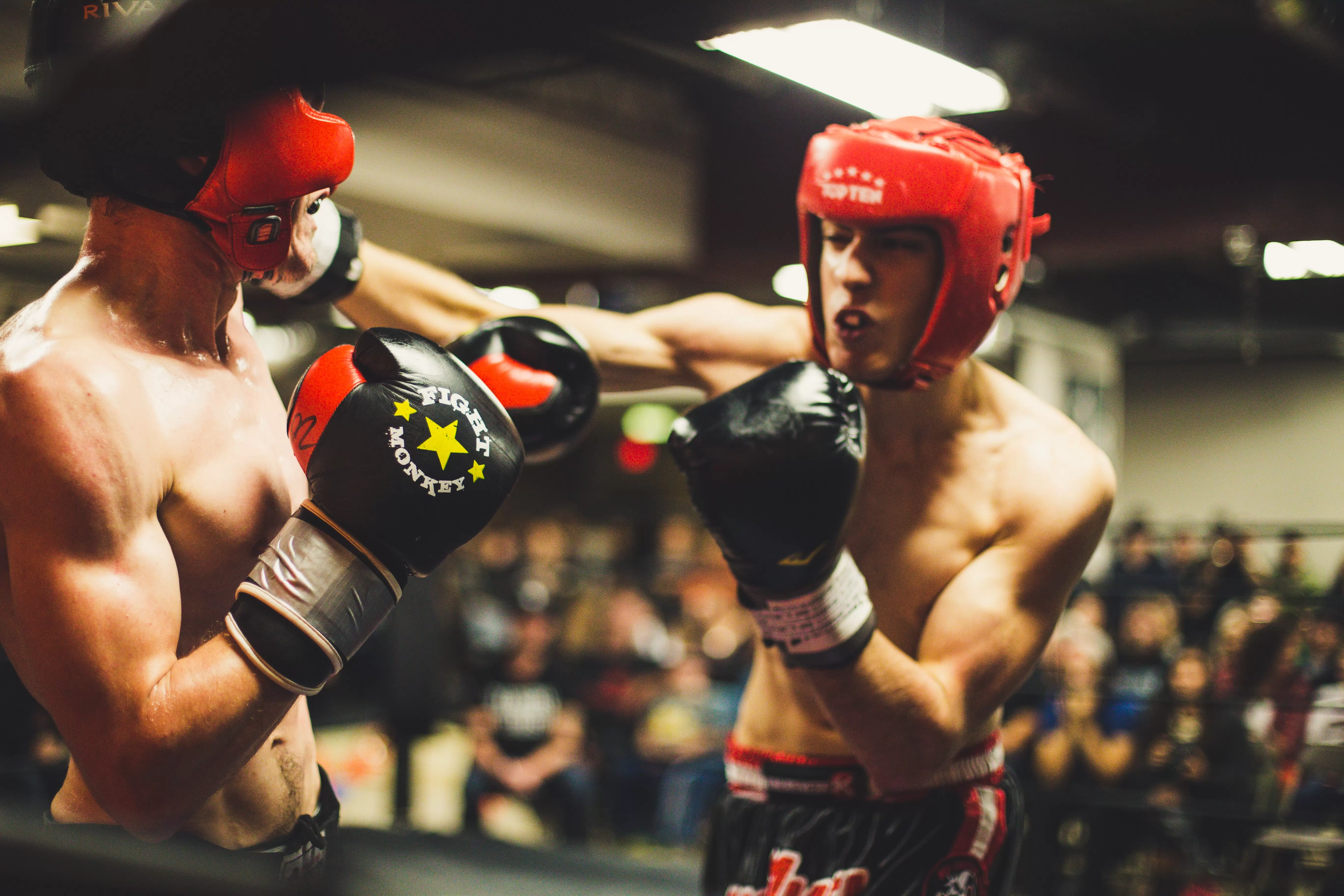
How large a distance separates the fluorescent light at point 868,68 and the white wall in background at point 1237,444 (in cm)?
585

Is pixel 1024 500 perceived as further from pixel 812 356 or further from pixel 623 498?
Answer: pixel 623 498

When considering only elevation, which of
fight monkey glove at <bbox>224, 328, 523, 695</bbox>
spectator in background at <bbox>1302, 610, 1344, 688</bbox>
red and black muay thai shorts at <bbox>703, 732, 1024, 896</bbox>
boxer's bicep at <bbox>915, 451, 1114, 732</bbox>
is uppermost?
fight monkey glove at <bbox>224, 328, 523, 695</bbox>

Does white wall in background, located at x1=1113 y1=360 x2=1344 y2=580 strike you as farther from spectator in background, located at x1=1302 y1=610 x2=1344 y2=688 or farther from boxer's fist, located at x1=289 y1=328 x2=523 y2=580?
boxer's fist, located at x1=289 y1=328 x2=523 y2=580

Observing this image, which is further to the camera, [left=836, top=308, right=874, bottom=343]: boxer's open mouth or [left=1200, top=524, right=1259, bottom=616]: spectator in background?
[left=1200, top=524, right=1259, bottom=616]: spectator in background

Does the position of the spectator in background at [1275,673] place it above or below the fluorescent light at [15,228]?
below

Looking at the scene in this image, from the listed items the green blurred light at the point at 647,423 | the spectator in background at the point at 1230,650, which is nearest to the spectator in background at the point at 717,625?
the spectator in background at the point at 1230,650

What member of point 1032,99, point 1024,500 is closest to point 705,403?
point 1024,500

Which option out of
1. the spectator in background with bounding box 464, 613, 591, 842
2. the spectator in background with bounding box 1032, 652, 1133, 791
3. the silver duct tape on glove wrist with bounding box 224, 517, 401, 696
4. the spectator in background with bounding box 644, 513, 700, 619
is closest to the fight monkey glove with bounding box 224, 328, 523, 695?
the silver duct tape on glove wrist with bounding box 224, 517, 401, 696

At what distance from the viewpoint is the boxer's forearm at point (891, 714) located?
4.69 feet

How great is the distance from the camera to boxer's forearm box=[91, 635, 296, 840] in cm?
97

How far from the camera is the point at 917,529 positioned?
1760 millimetres

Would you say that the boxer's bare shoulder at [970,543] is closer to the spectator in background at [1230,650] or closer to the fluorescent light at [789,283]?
the spectator in background at [1230,650]

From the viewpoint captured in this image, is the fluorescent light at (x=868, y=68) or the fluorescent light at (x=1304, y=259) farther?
the fluorescent light at (x=1304, y=259)

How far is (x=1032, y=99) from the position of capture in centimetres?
546
